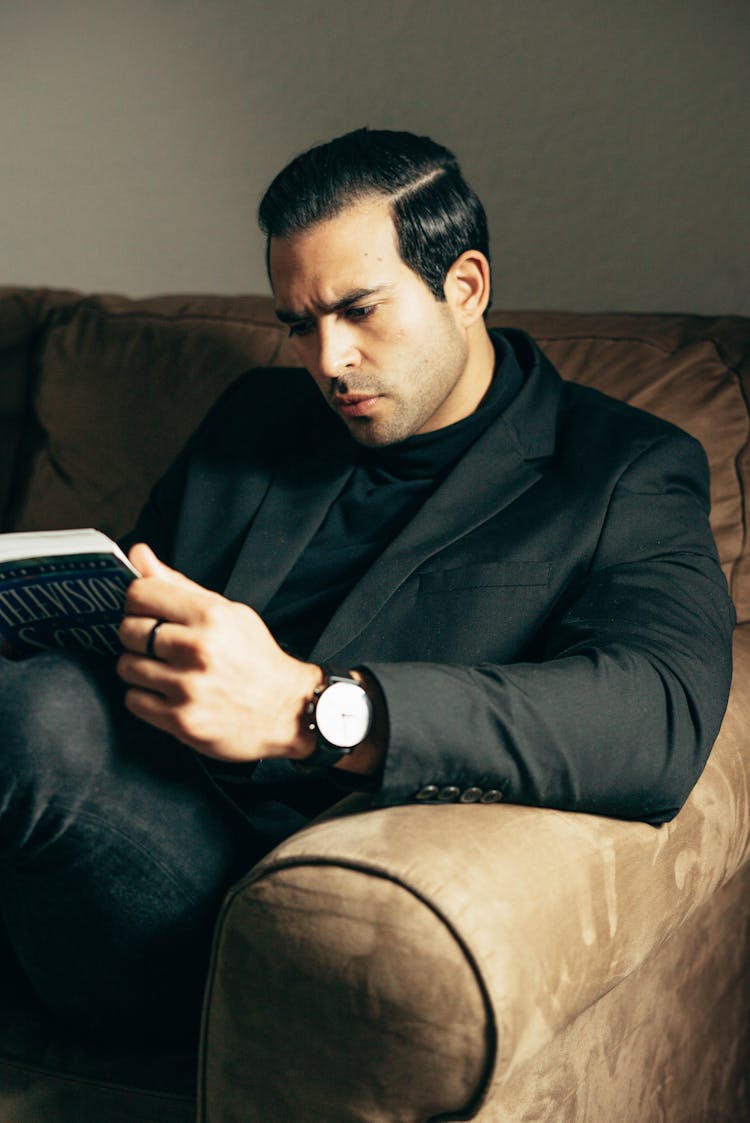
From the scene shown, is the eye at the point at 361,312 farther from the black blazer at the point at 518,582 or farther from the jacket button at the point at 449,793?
the jacket button at the point at 449,793

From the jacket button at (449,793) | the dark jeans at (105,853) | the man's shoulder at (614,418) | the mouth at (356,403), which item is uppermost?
the man's shoulder at (614,418)

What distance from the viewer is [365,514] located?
4.14ft

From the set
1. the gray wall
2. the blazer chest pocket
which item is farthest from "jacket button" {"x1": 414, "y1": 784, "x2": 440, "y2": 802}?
the gray wall

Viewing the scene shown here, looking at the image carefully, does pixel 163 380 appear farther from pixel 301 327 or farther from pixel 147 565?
pixel 147 565

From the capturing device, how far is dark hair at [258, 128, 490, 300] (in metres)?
1.20

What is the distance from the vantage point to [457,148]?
181 cm

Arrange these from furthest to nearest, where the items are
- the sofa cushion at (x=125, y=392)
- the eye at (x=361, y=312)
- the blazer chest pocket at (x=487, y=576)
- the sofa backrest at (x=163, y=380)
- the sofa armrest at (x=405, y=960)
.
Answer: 1. the sofa cushion at (x=125, y=392)
2. the sofa backrest at (x=163, y=380)
3. the eye at (x=361, y=312)
4. the blazer chest pocket at (x=487, y=576)
5. the sofa armrest at (x=405, y=960)

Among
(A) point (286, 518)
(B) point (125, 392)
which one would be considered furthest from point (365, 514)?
(B) point (125, 392)

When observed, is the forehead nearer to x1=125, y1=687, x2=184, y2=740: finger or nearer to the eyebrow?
the eyebrow

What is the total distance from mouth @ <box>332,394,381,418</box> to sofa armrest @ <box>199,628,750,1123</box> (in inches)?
21.3

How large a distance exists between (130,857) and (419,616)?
390 mm

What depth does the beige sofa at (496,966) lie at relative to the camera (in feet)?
2.26

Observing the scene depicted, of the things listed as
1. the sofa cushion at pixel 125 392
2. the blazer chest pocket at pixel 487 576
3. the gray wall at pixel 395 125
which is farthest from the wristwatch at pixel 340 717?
the gray wall at pixel 395 125

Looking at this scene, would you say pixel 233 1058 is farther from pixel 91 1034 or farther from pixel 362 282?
pixel 362 282
